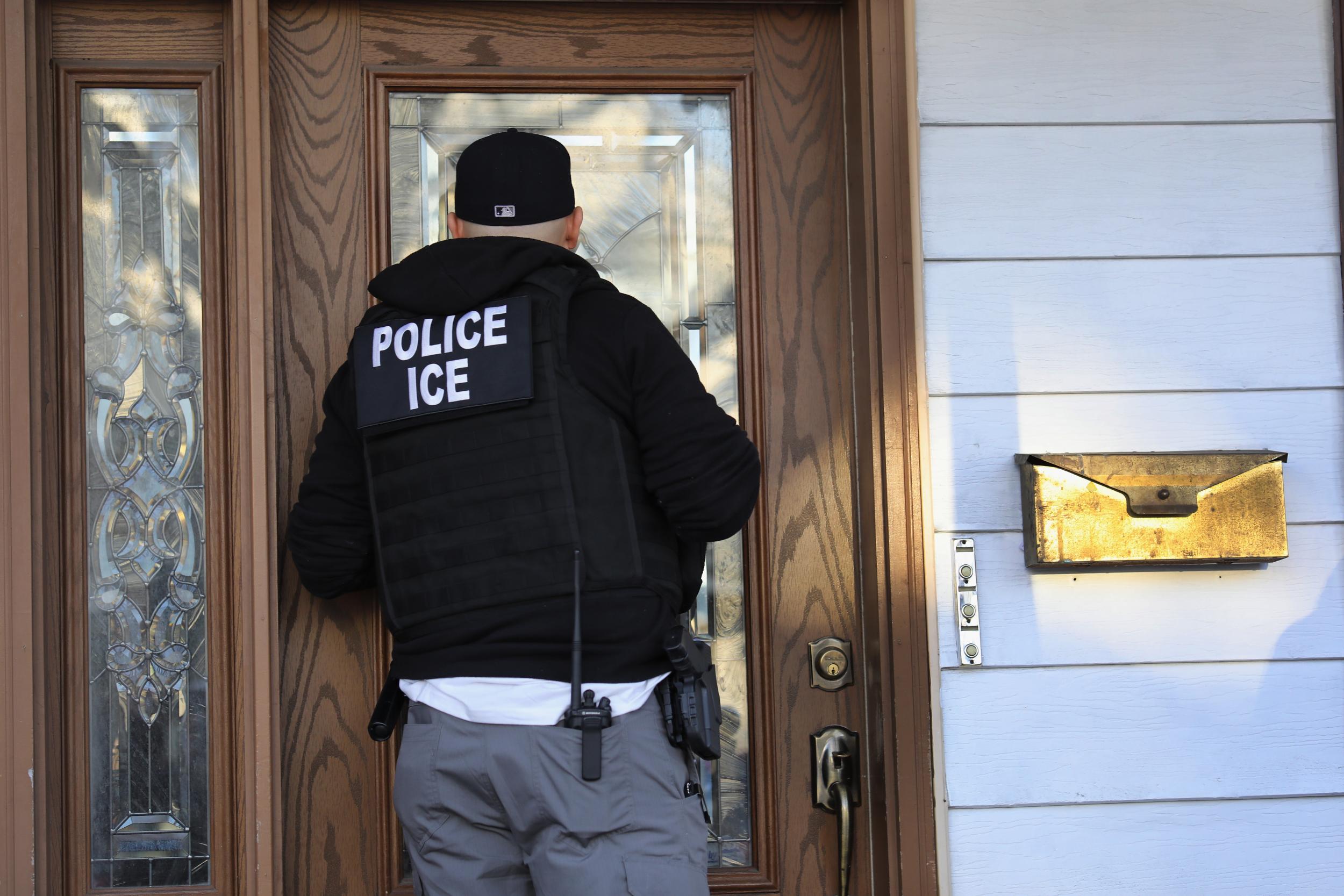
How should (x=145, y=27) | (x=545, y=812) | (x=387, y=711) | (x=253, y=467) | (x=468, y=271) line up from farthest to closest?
(x=145, y=27), (x=253, y=467), (x=387, y=711), (x=468, y=271), (x=545, y=812)

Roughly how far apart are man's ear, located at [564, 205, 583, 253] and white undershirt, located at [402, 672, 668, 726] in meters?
0.60

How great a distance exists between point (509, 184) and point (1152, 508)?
107cm

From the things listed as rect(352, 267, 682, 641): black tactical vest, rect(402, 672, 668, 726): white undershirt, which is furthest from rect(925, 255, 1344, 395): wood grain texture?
rect(402, 672, 668, 726): white undershirt

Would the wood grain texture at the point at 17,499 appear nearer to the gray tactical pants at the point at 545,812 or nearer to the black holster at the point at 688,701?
the gray tactical pants at the point at 545,812

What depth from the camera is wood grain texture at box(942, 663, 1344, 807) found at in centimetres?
190

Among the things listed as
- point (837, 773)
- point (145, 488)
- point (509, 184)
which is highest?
point (509, 184)

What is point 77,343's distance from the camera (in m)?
1.94

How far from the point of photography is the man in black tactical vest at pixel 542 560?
60.1 inches

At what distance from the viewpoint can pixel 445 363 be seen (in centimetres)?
162

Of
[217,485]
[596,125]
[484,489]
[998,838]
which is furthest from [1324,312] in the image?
[217,485]

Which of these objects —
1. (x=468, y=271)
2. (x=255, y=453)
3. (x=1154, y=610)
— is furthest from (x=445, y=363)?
(x=1154, y=610)

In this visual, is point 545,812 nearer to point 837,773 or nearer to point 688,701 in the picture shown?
point 688,701

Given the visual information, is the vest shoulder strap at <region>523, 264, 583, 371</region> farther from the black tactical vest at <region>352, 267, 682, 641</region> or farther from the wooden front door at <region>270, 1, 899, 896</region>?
the wooden front door at <region>270, 1, 899, 896</region>

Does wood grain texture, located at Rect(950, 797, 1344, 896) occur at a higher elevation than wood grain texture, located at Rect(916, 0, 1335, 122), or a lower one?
lower
